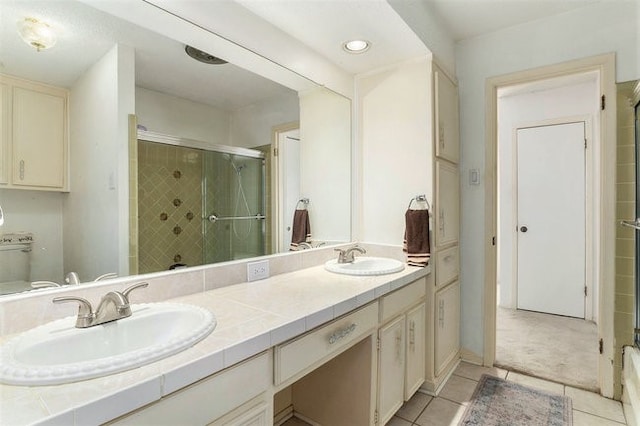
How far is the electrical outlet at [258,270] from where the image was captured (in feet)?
5.11

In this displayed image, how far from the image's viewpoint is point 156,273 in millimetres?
1234

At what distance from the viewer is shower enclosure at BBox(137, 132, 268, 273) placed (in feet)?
4.20

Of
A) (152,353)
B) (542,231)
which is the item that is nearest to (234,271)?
(152,353)

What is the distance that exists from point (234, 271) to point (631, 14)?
2.74 metres

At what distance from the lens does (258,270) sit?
5.25 ft

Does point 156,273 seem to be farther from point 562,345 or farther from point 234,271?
point 562,345

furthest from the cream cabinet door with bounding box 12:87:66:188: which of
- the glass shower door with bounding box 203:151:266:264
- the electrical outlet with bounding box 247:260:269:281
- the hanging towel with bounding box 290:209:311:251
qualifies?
the hanging towel with bounding box 290:209:311:251

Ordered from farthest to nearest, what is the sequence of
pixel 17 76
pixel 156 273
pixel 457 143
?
pixel 457 143 < pixel 156 273 < pixel 17 76

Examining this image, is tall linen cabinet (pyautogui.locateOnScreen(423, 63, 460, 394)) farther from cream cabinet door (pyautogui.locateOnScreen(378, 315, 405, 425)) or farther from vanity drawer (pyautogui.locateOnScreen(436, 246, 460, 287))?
cream cabinet door (pyautogui.locateOnScreen(378, 315, 405, 425))

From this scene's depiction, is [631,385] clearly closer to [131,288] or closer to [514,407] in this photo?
[514,407]

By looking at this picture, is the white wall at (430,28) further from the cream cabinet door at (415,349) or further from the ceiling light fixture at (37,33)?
the cream cabinet door at (415,349)

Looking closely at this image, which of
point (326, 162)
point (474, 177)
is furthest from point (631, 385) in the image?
point (326, 162)

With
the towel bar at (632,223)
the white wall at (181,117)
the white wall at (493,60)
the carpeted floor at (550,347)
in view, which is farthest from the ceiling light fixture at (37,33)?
the carpeted floor at (550,347)

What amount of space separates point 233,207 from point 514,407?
1.99m
